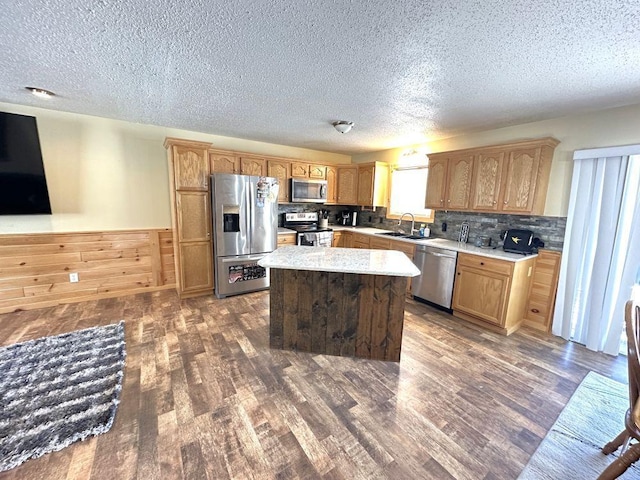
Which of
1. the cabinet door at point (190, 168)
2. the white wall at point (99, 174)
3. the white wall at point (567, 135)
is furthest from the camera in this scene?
the cabinet door at point (190, 168)

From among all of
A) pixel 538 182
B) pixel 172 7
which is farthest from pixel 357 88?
pixel 538 182

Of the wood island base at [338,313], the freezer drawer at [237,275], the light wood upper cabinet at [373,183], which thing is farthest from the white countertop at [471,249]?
the freezer drawer at [237,275]

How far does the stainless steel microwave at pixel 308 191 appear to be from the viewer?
4698 mm

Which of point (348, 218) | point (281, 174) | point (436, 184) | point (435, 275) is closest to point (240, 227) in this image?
point (281, 174)

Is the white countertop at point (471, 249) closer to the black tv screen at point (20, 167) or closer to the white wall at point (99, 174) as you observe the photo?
the white wall at point (99, 174)

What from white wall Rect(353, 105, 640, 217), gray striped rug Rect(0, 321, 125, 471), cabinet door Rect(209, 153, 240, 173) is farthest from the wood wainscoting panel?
white wall Rect(353, 105, 640, 217)

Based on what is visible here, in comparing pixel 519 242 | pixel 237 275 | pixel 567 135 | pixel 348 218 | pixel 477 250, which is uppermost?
pixel 567 135

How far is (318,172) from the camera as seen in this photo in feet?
16.5

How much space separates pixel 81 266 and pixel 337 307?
3.54 m

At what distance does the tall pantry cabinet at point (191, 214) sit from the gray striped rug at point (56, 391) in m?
1.25

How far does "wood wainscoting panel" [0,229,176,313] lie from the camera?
3.17 m

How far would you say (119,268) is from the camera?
12.4ft

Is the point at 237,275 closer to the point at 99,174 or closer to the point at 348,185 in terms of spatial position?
the point at 99,174

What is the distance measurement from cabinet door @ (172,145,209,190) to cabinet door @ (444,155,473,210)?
3.43 metres
